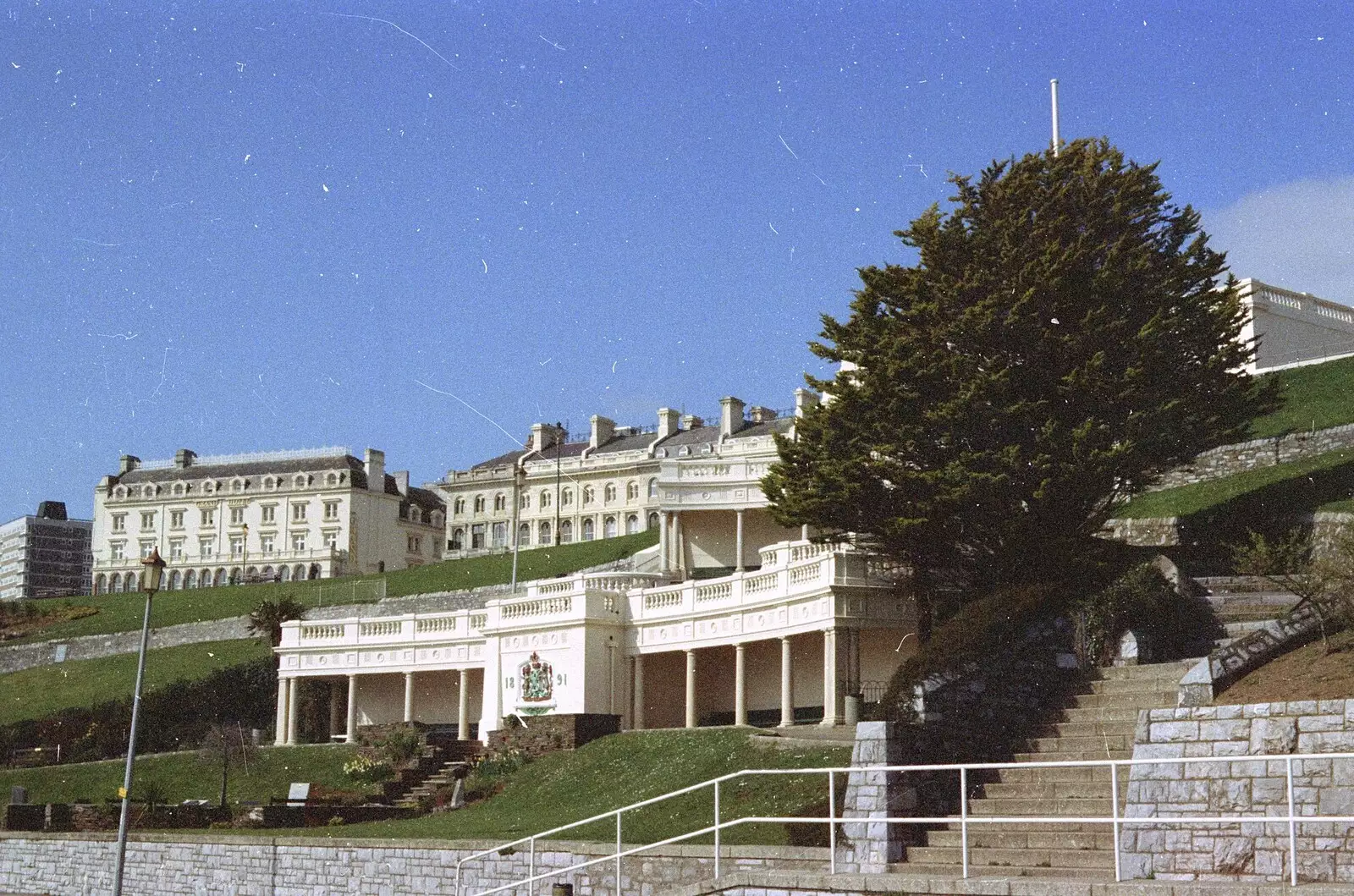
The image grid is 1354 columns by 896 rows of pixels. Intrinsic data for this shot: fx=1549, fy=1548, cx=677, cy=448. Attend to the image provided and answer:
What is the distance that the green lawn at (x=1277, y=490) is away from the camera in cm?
3816

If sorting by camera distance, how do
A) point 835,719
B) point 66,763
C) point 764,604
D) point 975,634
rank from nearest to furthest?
point 975,634 < point 835,719 < point 764,604 < point 66,763

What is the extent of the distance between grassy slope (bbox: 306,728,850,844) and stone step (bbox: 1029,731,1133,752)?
3.26m

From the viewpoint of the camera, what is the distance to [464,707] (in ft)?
144

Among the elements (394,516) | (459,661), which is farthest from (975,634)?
(394,516)

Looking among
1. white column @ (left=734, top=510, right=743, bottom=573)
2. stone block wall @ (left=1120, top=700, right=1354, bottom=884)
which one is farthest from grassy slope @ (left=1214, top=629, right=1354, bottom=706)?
white column @ (left=734, top=510, right=743, bottom=573)

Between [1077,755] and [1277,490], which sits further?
[1277,490]

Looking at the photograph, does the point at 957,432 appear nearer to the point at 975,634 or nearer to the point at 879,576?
the point at 879,576

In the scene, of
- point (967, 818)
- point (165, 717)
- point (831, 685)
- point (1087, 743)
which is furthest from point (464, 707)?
point (967, 818)

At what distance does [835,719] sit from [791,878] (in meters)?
16.8

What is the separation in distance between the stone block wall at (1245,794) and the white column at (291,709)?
118ft

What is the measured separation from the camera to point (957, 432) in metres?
30.2

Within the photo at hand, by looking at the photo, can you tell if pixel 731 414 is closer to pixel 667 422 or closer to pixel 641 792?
pixel 667 422

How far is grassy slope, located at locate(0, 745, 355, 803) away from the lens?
136ft

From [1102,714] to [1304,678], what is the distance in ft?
10.6
